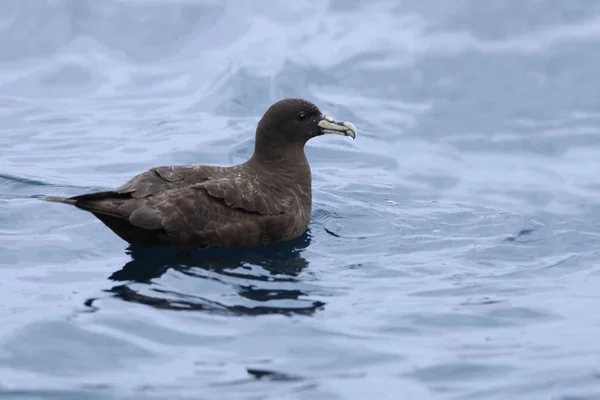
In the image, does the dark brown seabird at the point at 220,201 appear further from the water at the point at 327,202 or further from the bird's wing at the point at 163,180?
the water at the point at 327,202

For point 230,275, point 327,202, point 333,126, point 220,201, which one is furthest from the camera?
point 327,202

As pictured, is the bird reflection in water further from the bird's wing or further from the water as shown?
the bird's wing

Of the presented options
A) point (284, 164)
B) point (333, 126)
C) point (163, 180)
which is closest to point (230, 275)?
point (163, 180)

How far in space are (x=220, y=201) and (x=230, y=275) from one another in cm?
82

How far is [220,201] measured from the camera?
816 cm

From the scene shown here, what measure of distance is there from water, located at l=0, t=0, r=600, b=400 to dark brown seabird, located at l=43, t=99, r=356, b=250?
202 mm

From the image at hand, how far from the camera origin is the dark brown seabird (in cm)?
787

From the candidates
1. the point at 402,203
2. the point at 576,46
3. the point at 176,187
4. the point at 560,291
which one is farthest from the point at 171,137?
the point at 560,291

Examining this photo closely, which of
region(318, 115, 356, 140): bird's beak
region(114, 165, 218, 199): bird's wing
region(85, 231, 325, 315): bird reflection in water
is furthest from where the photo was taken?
region(318, 115, 356, 140): bird's beak

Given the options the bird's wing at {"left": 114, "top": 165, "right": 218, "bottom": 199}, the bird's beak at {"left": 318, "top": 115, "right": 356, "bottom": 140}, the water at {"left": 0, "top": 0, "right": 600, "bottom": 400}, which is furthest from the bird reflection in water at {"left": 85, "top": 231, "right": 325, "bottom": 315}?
the bird's beak at {"left": 318, "top": 115, "right": 356, "bottom": 140}

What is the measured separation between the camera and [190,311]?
6773 mm

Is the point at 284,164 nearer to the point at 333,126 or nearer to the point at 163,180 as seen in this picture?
the point at 333,126

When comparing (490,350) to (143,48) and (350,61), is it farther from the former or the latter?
(143,48)

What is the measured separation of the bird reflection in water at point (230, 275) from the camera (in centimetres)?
692
